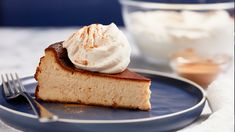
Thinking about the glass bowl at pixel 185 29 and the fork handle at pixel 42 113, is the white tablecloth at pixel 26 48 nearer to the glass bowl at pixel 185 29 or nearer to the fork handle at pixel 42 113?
the glass bowl at pixel 185 29

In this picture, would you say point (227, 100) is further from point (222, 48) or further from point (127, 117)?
point (222, 48)

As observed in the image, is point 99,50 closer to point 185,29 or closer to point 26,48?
point 185,29

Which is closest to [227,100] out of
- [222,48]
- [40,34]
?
[222,48]

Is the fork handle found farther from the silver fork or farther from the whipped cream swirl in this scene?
the whipped cream swirl

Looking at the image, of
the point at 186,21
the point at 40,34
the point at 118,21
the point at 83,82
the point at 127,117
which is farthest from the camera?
the point at 118,21

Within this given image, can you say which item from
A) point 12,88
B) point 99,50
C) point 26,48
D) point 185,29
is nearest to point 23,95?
point 12,88

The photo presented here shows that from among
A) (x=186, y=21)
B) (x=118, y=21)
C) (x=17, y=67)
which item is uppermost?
(x=186, y=21)
